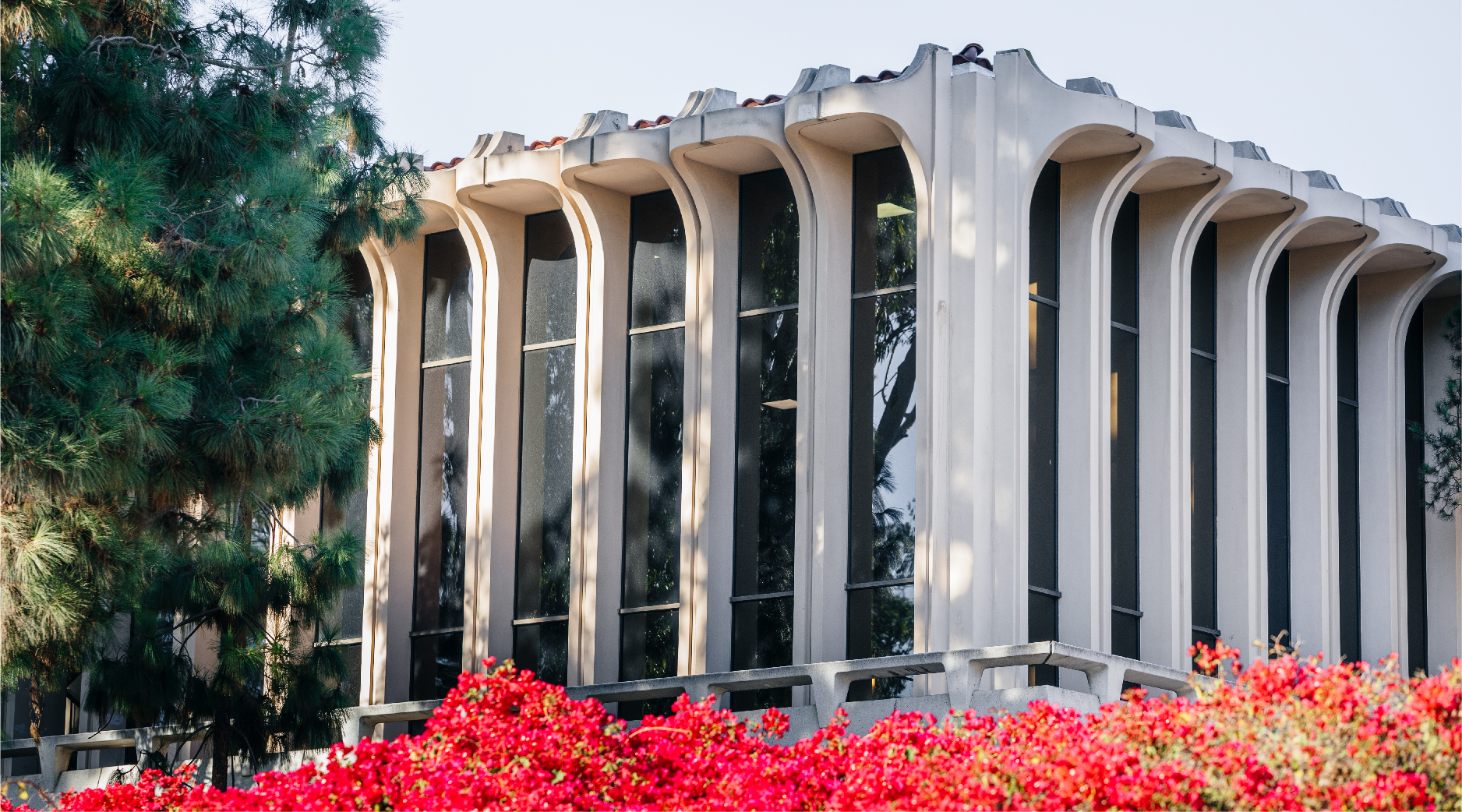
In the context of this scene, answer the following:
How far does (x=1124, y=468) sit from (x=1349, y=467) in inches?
162

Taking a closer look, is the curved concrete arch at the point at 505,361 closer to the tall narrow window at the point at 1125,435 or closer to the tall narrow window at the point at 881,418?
the tall narrow window at the point at 881,418

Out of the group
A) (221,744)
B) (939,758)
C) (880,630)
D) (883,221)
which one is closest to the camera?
(939,758)

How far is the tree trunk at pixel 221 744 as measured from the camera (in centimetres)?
1380

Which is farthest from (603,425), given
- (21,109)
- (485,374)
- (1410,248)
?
(1410,248)

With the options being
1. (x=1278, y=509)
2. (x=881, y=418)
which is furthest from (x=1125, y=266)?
(x=1278, y=509)

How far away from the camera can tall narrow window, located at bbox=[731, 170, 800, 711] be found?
14914mm

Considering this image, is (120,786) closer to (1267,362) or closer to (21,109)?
(21,109)

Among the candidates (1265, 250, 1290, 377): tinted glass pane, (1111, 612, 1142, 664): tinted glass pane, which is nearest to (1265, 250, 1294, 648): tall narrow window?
(1265, 250, 1290, 377): tinted glass pane

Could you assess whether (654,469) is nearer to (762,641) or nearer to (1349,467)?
(762,641)

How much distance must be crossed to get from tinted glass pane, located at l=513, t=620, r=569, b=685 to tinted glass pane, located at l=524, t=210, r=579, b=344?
283cm

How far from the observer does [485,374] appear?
1664 cm

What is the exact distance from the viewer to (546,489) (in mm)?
16578

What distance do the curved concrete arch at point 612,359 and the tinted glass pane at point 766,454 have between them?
0.43m

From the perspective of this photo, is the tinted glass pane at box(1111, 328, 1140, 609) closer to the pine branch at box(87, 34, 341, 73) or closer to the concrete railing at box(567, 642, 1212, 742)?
the concrete railing at box(567, 642, 1212, 742)
